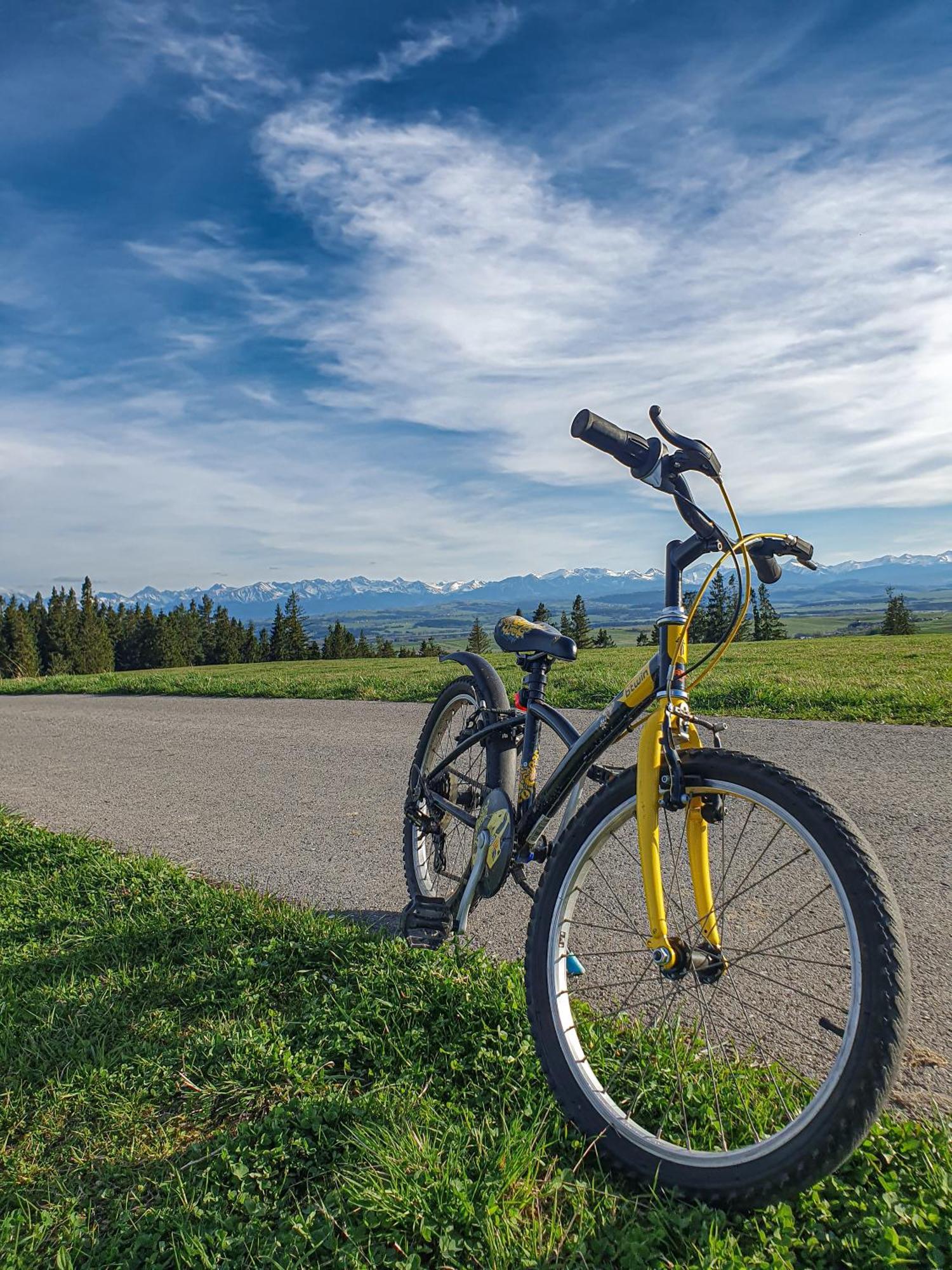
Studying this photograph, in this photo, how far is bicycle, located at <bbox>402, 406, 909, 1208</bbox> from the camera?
1900 mm

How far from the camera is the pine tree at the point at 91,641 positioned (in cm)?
8375

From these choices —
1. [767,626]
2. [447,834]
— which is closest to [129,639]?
[767,626]

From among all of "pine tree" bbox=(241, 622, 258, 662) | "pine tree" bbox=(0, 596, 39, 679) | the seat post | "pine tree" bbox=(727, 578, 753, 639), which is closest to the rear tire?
the seat post

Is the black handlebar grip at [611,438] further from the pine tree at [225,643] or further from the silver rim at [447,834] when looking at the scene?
the pine tree at [225,643]

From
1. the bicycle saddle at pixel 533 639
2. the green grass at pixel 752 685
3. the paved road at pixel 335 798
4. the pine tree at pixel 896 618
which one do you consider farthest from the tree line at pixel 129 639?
the bicycle saddle at pixel 533 639

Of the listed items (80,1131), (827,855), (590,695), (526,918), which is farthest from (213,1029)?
(590,695)

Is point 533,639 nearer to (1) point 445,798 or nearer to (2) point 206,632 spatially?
(1) point 445,798

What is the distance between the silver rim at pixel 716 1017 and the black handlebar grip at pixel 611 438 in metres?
1.18

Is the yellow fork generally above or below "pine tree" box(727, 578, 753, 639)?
below

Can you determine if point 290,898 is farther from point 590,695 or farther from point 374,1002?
point 590,695

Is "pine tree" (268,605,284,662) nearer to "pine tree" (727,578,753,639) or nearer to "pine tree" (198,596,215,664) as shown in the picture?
"pine tree" (198,596,215,664)

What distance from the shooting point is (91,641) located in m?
84.4

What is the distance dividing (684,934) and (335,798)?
4435 mm

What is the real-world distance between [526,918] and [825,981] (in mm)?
1478
